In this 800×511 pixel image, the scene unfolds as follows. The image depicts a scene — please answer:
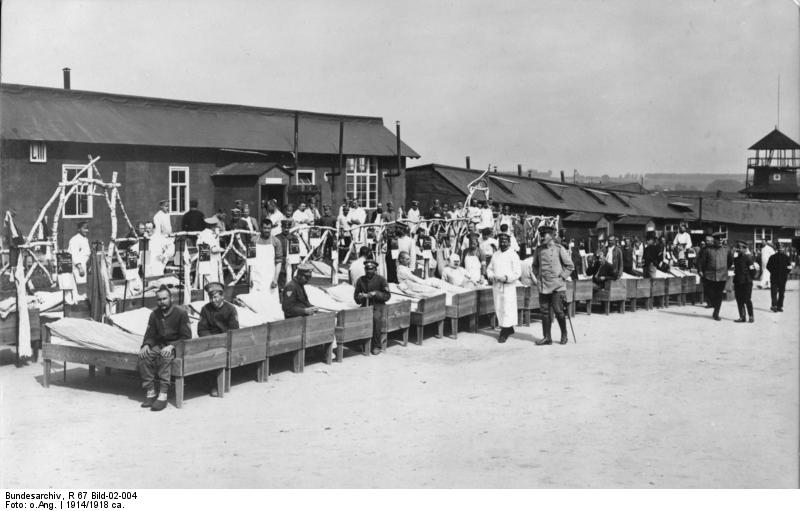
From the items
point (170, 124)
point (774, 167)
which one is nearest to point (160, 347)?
point (170, 124)

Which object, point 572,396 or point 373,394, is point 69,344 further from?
point 572,396

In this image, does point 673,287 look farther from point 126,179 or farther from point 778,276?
point 126,179

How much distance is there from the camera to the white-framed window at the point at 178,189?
25.0m

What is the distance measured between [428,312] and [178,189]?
43.2 feet

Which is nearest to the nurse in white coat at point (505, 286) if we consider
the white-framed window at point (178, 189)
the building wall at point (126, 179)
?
the building wall at point (126, 179)

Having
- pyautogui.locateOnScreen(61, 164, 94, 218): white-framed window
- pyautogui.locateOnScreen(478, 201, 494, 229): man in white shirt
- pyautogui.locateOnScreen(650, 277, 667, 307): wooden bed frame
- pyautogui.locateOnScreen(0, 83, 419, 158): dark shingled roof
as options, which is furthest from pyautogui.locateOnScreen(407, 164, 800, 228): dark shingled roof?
pyautogui.locateOnScreen(61, 164, 94, 218): white-framed window

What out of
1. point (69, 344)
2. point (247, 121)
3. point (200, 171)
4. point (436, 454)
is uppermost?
point (247, 121)

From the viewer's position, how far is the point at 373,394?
1104 cm

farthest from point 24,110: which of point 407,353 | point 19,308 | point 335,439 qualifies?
point 335,439

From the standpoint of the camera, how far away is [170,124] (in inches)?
1022

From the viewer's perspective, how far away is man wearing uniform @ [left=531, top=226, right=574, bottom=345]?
48.1ft

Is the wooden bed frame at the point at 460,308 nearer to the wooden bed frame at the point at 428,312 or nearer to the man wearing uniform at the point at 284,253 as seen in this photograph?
the wooden bed frame at the point at 428,312

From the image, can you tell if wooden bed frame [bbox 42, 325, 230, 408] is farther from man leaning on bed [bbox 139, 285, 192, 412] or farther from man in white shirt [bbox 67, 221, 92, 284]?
man in white shirt [bbox 67, 221, 92, 284]

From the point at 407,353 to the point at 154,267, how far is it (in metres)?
6.17
